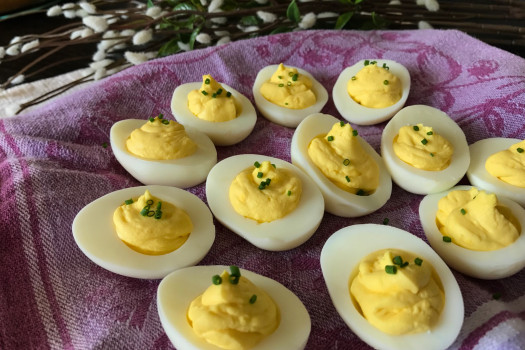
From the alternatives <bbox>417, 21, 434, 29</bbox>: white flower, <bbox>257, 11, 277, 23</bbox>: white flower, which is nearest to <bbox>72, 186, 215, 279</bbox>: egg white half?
<bbox>257, 11, 277, 23</bbox>: white flower

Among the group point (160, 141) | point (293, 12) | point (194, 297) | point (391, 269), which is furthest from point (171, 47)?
point (391, 269)

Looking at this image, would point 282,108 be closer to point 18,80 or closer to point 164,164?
point 164,164

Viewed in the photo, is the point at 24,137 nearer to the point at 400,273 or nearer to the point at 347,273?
the point at 347,273

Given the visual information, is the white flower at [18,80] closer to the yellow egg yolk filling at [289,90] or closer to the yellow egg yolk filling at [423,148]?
the yellow egg yolk filling at [289,90]

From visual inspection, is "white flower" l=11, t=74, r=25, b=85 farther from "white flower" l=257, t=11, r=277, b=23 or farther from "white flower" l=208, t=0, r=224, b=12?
"white flower" l=257, t=11, r=277, b=23

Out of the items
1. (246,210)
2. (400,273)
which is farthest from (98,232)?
(400,273)

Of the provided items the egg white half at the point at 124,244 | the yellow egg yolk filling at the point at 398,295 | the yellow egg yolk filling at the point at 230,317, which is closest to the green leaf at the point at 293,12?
the egg white half at the point at 124,244
